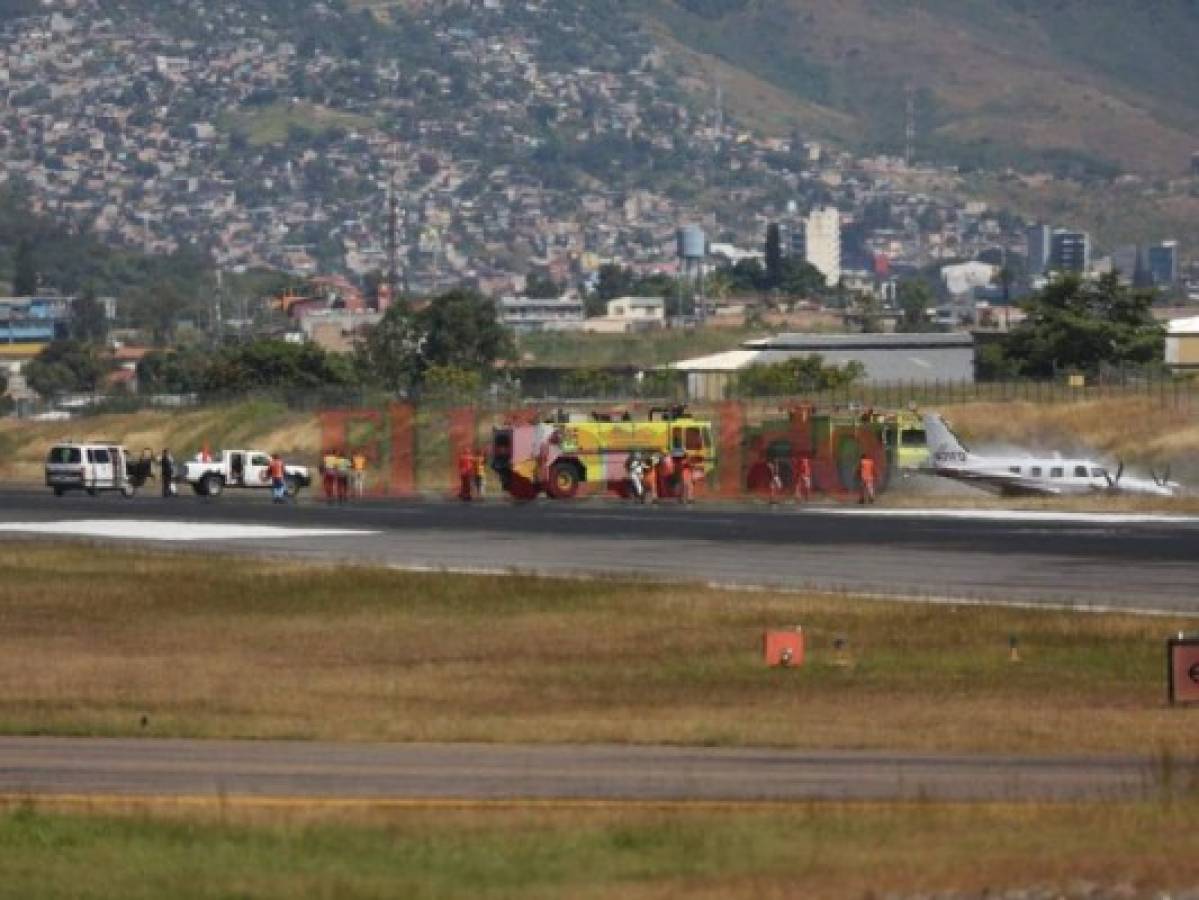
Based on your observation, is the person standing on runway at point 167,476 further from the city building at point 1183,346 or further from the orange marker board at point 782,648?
the orange marker board at point 782,648

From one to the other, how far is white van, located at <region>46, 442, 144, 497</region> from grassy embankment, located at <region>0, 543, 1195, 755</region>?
1966 inches

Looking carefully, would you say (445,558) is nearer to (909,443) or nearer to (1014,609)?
(1014,609)

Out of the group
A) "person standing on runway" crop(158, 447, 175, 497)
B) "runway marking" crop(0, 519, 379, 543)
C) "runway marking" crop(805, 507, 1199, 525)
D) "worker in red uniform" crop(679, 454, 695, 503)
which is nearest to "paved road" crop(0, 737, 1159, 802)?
"runway marking" crop(0, 519, 379, 543)

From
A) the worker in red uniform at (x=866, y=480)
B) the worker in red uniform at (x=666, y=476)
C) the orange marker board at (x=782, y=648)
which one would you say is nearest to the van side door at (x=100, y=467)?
the worker in red uniform at (x=666, y=476)

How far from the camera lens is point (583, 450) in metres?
108

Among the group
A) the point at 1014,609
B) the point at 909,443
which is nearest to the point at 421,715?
the point at 1014,609

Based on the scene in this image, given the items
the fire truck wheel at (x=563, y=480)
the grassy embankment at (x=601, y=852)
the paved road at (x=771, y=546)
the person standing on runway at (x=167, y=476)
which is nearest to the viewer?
the grassy embankment at (x=601, y=852)

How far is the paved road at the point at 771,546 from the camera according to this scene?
2544 inches

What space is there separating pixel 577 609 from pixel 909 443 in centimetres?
5076

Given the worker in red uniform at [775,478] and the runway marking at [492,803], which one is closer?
the runway marking at [492,803]

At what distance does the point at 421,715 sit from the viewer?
4231 cm

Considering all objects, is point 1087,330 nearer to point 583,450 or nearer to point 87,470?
point 87,470

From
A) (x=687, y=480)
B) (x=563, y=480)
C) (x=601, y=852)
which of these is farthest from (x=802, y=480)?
(x=601, y=852)

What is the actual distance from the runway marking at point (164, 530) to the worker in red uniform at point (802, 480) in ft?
65.5
